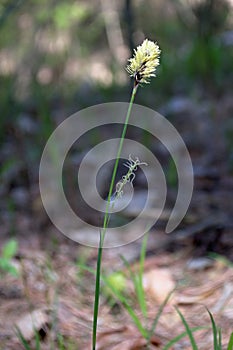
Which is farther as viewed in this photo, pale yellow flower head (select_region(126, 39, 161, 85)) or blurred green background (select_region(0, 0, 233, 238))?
blurred green background (select_region(0, 0, 233, 238))

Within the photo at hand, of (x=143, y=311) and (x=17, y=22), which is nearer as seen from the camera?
(x=143, y=311)

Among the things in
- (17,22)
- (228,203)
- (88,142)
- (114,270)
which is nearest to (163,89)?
(88,142)

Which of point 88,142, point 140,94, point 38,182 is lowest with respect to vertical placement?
point 38,182

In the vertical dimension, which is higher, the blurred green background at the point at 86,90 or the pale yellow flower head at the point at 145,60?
the blurred green background at the point at 86,90

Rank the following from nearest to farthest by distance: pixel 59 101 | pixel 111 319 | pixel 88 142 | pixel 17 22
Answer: pixel 111 319, pixel 88 142, pixel 59 101, pixel 17 22

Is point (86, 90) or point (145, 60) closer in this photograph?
point (145, 60)

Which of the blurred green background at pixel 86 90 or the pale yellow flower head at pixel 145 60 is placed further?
the blurred green background at pixel 86 90

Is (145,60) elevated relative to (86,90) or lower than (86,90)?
lower

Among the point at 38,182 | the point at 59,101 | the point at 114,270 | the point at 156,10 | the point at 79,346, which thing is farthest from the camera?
the point at 156,10

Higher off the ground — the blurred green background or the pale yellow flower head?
the blurred green background

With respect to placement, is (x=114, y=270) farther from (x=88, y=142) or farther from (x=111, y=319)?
(x=88, y=142)

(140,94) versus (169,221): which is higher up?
(140,94)
